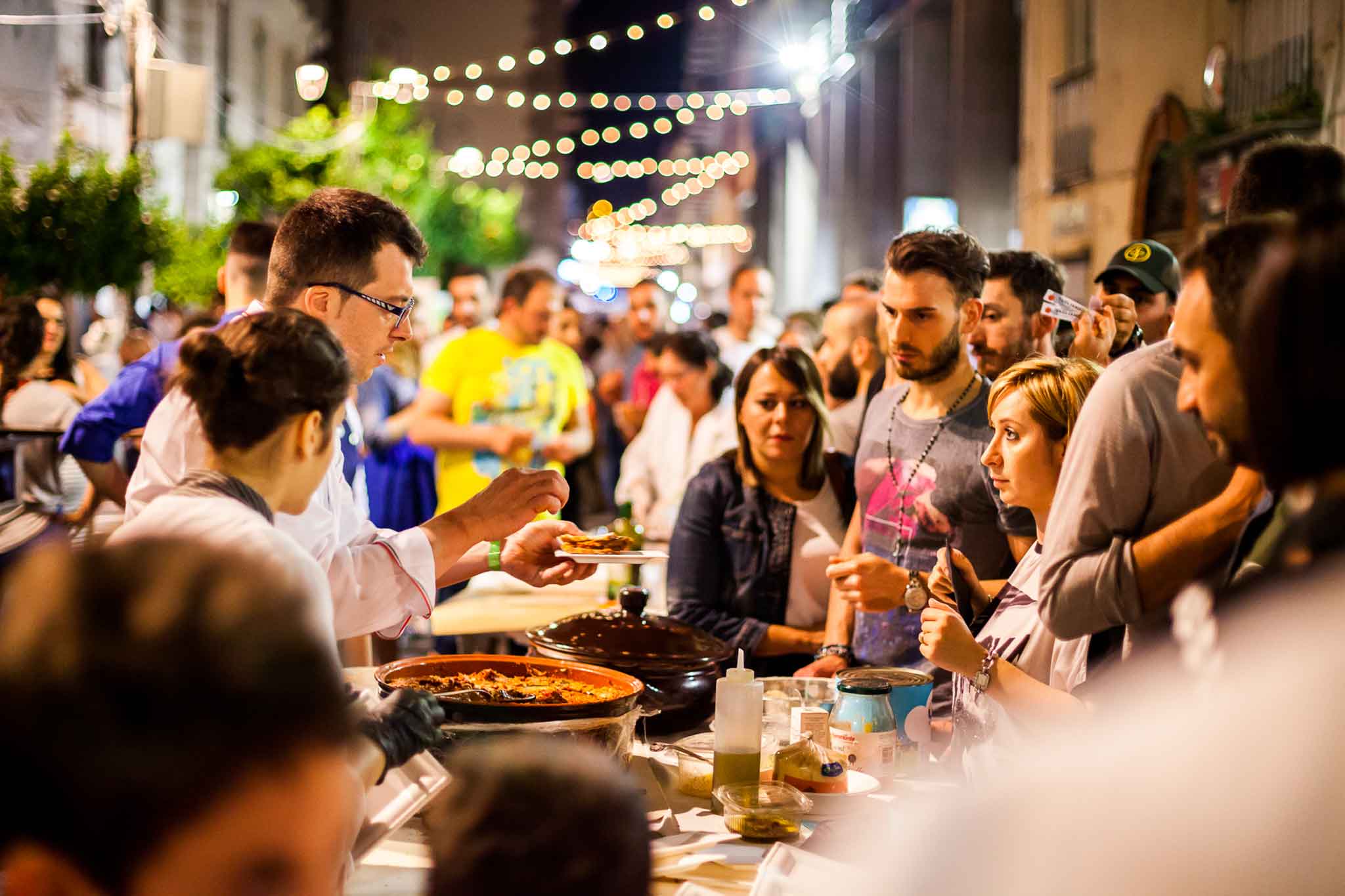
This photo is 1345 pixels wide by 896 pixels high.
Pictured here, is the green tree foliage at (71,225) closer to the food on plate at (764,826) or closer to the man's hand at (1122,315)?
the man's hand at (1122,315)

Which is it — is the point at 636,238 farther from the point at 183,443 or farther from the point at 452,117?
the point at 183,443

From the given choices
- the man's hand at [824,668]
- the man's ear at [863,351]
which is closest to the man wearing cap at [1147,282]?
the man's hand at [824,668]

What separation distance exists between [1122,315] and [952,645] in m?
1.37

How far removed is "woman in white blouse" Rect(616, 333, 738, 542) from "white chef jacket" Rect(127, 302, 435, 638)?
363 cm

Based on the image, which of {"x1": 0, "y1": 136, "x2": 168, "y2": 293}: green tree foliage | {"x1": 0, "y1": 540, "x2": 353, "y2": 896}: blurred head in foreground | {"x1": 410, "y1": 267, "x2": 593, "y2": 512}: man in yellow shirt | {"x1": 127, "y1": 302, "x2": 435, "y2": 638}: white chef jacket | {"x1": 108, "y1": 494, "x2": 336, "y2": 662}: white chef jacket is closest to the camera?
{"x1": 0, "y1": 540, "x2": 353, "y2": 896}: blurred head in foreground

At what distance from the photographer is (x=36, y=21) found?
15.7 metres

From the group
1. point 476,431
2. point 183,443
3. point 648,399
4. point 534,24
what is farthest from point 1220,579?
point 534,24

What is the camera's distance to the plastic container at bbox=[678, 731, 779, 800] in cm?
278

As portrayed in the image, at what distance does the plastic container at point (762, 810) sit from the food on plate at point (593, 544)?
873mm

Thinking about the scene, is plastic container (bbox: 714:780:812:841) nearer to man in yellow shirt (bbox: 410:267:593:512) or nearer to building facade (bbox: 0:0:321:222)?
man in yellow shirt (bbox: 410:267:593:512)

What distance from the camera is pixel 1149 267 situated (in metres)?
3.93

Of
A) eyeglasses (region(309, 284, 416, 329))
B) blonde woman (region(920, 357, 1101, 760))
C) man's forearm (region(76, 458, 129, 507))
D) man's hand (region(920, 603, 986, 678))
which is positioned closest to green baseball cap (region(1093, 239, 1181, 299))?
blonde woman (region(920, 357, 1101, 760))

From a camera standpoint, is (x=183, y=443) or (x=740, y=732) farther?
(x=740, y=732)

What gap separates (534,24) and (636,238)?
5677 cm
